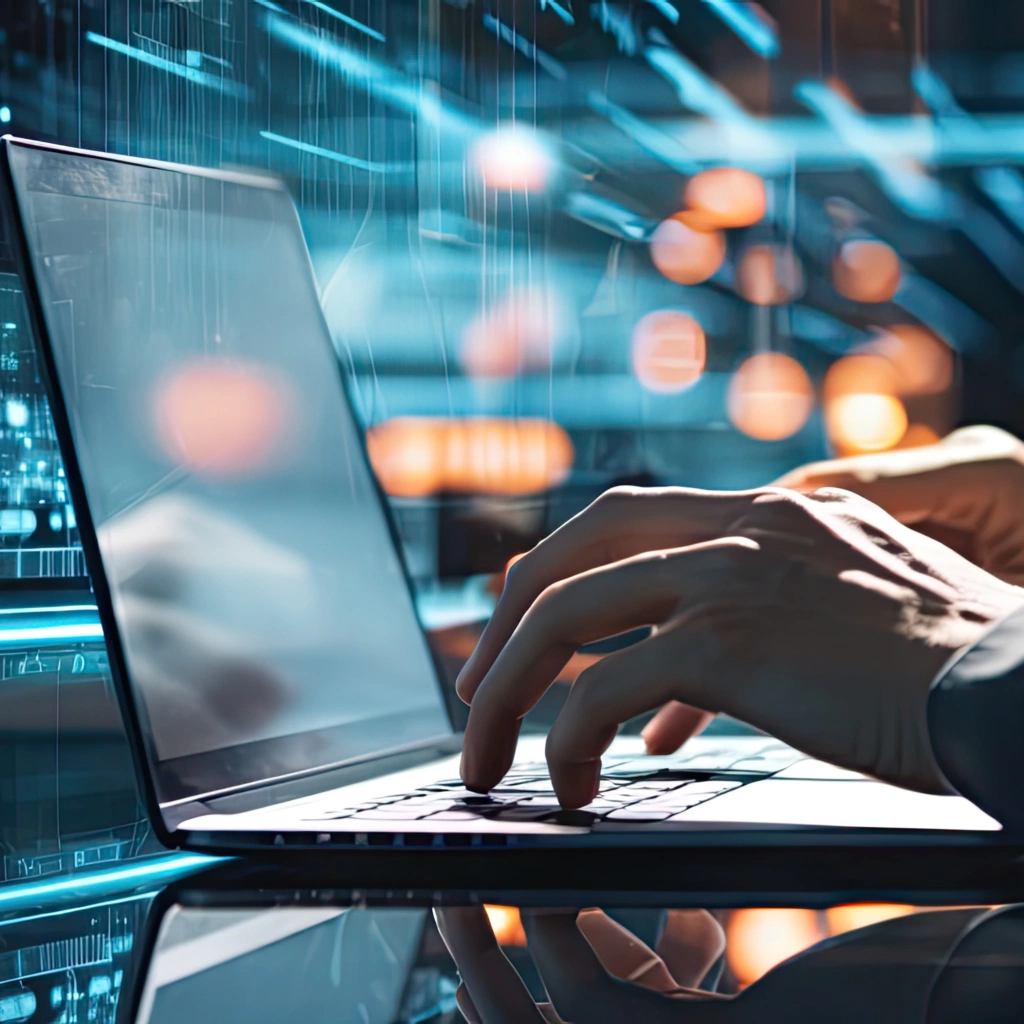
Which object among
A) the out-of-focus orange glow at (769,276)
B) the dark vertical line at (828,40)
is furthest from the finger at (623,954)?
the dark vertical line at (828,40)

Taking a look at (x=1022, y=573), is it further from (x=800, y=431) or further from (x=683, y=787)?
(x=800, y=431)

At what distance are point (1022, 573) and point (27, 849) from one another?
1.46 ft

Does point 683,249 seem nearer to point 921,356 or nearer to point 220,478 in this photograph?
point 921,356

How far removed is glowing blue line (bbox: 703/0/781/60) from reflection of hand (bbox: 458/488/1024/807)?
3.62 feet

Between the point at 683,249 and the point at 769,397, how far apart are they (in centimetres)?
19

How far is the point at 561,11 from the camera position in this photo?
110 cm

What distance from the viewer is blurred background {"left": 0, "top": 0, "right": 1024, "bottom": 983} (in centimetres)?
63

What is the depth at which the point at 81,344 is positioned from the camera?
1.28 ft

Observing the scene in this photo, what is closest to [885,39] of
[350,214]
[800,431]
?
[800,431]

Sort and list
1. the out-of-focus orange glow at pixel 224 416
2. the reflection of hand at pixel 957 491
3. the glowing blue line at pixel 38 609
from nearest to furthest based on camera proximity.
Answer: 1. the out-of-focus orange glow at pixel 224 416
2. the reflection of hand at pixel 957 491
3. the glowing blue line at pixel 38 609

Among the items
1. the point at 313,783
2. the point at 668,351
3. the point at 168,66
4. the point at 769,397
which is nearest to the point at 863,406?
the point at 769,397

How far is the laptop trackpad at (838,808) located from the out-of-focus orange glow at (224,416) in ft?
0.72

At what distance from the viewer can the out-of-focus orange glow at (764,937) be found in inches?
8.3

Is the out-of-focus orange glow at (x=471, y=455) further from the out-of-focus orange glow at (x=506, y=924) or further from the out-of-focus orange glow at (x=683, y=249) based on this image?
the out-of-focus orange glow at (x=506, y=924)
